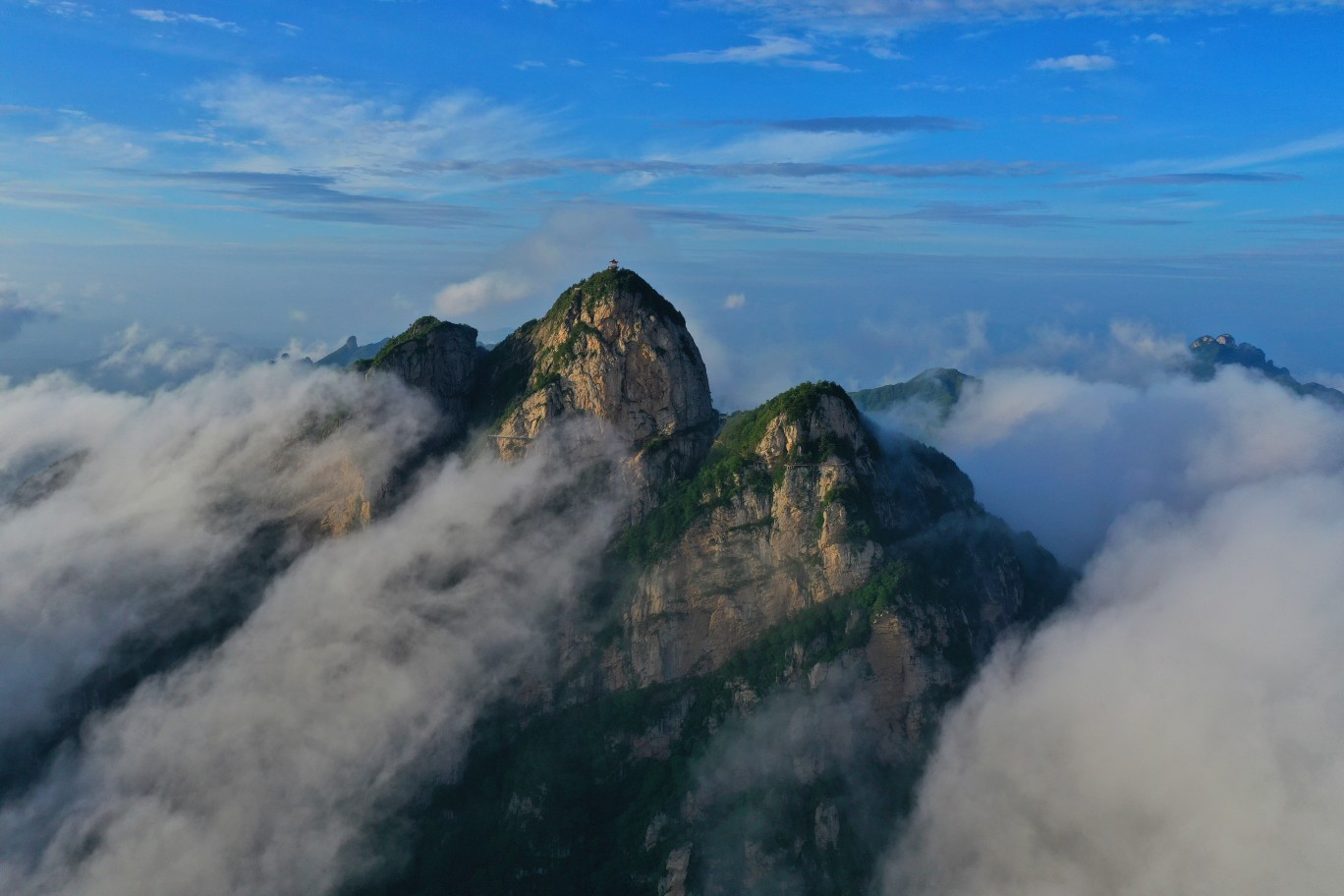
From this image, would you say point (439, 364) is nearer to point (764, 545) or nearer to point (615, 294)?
point (615, 294)

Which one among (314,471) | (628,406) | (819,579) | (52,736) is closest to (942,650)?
(819,579)

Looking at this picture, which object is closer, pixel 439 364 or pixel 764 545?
pixel 764 545

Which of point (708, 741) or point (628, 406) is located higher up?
point (628, 406)

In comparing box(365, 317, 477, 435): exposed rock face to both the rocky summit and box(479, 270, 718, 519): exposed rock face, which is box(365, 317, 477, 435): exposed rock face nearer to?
the rocky summit

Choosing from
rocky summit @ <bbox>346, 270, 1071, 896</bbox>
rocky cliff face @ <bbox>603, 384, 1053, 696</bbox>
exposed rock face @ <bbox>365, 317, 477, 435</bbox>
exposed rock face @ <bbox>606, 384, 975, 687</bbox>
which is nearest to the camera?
rocky summit @ <bbox>346, 270, 1071, 896</bbox>

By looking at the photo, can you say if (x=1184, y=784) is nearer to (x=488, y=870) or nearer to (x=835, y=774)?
(x=835, y=774)

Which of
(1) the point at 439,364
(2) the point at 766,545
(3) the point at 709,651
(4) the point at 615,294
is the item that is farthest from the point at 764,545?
(1) the point at 439,364

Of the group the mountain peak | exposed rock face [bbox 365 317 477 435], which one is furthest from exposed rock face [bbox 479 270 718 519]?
exposed rock face [bbox 365 317 477 435]
